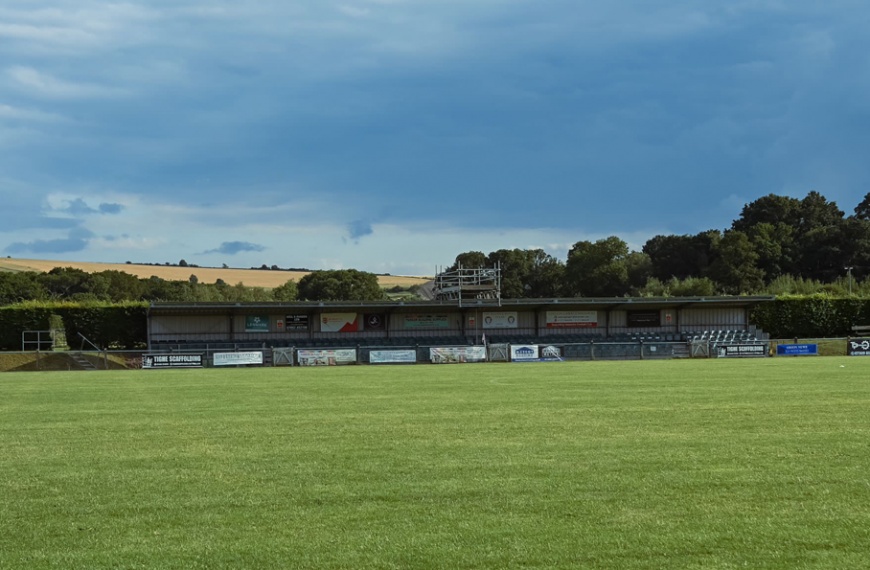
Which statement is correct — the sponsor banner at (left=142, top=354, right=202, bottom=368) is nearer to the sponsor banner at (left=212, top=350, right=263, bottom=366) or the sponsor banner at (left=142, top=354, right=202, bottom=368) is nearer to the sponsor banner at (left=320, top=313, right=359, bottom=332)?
the sponsor banner at (left=212, top=350, right=263, bottom=366)

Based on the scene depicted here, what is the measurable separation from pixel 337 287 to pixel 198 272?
39690mm

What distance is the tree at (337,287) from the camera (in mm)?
114812

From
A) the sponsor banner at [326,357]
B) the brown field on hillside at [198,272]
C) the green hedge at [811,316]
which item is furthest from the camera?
the brown field on hillside at [198,272]

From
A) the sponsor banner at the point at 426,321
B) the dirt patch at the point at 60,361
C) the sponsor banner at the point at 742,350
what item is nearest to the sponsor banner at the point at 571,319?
the sponsor banner at the point at 426,321

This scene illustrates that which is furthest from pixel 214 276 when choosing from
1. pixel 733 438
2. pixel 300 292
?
pixel 733 438

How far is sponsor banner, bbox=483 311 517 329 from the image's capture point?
61.9 metres

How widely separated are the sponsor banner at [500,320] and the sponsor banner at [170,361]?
24.0 m

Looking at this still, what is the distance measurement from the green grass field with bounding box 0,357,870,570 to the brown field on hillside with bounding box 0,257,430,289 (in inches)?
4617

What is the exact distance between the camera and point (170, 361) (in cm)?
4466

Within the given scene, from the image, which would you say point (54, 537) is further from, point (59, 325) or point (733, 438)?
point (59, 325)

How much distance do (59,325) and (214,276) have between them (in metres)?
82.8

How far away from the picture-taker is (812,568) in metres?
6.38

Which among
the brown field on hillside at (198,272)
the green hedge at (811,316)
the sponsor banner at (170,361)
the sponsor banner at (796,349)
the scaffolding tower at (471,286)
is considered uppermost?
the brown field on hillside at (198,272)

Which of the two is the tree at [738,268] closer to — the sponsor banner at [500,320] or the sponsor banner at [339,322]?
the sponsor banner at [500,320]
